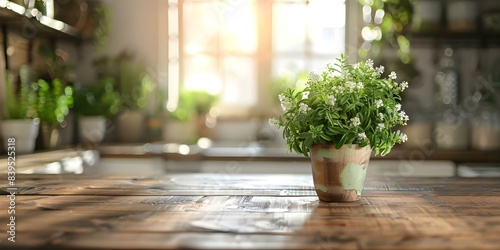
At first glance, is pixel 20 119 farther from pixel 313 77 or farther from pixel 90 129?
pixel 313 77

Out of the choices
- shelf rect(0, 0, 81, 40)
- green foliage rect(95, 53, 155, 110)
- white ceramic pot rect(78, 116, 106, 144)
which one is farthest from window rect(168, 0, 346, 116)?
shelf rect(0, 0, 81, 40)

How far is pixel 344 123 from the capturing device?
127 cm

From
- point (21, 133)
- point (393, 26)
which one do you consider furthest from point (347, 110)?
point (393, 26)

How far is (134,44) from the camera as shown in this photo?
386 centimetres

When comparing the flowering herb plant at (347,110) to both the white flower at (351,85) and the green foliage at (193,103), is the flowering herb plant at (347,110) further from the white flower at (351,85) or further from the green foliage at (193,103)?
the green foliage at (193,103)

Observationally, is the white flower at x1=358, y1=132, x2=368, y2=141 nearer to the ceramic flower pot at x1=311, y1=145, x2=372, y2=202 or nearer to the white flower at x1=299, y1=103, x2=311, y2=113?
the ceramic flower pot at x1=311, y1=145, x2=372, y2=202

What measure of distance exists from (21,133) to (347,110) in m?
2.04

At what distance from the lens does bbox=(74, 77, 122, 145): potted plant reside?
11.3ft

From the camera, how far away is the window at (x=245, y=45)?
395 cm

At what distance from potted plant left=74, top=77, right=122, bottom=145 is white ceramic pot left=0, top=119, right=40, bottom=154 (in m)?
0.58

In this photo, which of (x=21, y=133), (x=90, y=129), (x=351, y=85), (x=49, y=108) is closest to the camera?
(x=351, y=85)

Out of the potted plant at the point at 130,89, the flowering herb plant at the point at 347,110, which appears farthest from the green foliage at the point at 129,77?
the flowering herb plant at the point at 347,110

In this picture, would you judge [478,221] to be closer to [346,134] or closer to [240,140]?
[346,134]

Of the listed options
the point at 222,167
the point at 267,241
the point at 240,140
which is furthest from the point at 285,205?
the point at 240,140
